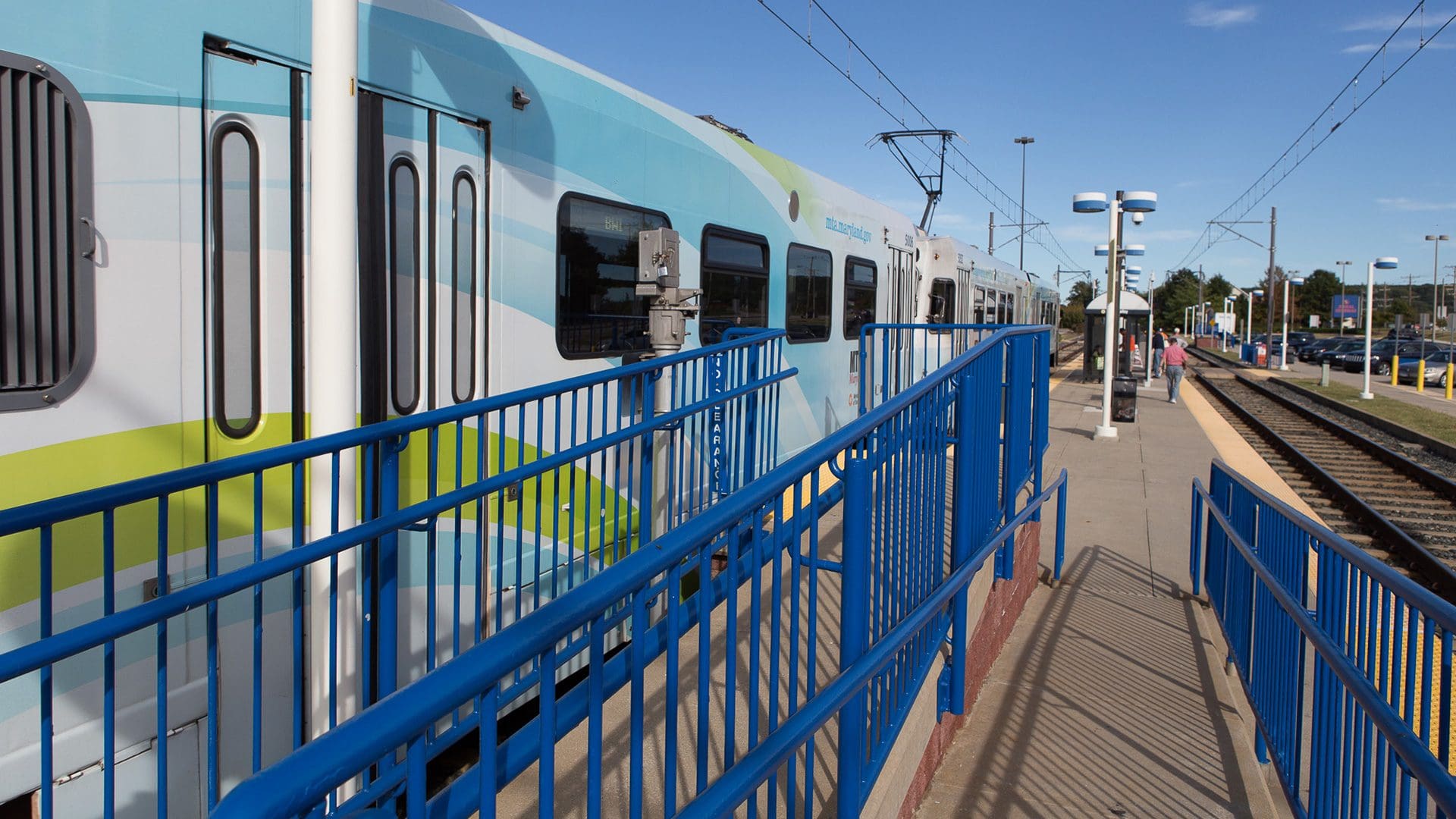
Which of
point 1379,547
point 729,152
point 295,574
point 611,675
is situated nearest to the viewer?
point 611,675

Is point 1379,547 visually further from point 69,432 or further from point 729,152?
point 69,432

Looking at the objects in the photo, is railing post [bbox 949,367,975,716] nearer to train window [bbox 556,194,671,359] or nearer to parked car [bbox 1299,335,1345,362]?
train window [bbox 556,194,671,359]

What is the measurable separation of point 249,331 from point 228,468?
0.89 m

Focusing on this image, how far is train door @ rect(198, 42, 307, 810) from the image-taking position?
344 cm

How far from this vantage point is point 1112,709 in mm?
4973

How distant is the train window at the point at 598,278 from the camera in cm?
529

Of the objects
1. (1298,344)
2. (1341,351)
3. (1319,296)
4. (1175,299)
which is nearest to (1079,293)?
(1175,299)

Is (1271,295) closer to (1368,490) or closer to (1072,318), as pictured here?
(1368,490)

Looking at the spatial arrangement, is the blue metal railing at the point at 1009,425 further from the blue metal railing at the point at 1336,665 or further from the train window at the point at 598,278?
the train window at the point at 598,278

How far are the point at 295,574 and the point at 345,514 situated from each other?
28 centimetres

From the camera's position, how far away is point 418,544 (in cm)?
424

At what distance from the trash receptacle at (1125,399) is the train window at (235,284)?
1611cm

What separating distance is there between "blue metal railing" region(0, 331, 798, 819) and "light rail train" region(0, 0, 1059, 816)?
0.11 feet

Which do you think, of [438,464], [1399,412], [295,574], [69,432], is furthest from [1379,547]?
[1399,412]
